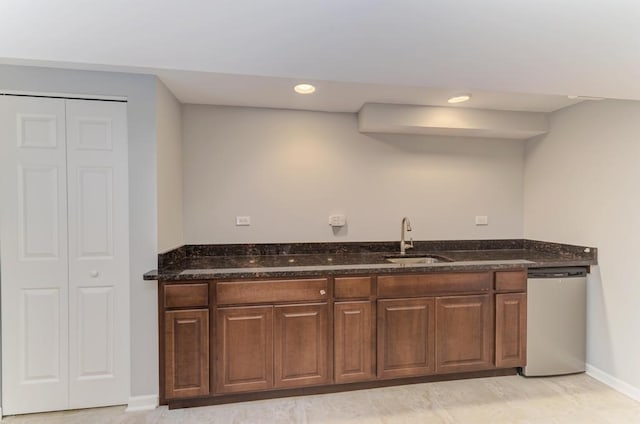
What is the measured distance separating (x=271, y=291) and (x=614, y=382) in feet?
9.05

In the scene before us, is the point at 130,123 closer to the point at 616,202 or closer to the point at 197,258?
the point at 197,258

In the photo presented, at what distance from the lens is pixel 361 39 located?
136cm

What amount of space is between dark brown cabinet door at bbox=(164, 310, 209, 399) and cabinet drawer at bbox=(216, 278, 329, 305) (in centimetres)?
19

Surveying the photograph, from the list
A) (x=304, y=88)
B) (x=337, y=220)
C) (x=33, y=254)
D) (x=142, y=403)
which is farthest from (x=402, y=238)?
(x=33, y=254)

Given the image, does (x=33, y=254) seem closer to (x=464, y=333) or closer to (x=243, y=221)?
(x=243, y=221)

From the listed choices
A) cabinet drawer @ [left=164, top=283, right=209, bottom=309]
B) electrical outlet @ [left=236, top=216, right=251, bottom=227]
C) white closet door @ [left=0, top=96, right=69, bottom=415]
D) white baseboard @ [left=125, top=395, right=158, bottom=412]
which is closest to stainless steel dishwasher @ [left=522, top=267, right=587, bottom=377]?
electrical outlet @ [left=236, top=216, right=251, bottom=227]

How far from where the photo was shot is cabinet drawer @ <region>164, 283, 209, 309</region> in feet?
6.98

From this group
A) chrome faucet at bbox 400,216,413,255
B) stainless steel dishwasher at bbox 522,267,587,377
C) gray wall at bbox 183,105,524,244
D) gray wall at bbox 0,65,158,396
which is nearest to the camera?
gray wall at bbox 0,65,158,396

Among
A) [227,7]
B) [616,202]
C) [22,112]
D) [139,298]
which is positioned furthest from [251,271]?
[616,202]

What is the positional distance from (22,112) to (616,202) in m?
4.33

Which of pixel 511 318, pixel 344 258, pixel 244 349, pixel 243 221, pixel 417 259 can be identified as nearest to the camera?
pixel 244 349

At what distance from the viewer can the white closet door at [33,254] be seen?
6.72ft

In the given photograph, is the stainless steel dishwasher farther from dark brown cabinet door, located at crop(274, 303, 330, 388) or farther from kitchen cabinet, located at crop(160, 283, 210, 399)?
kitchen cabinet, located at crop(160, 283, 210, 399)

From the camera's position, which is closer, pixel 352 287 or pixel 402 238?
pixel 352 287
